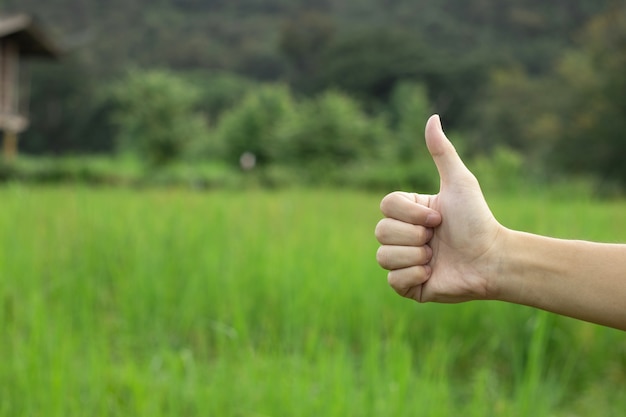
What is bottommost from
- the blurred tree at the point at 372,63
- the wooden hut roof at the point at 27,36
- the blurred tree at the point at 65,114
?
the blurred tree at the point at 65,114

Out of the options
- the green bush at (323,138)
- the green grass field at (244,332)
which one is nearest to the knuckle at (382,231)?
the green grass field at (244,332)

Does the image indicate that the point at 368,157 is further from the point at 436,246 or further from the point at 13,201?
the point at 436,246

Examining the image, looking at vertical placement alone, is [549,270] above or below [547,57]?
below

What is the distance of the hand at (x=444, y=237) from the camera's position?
1260 mm

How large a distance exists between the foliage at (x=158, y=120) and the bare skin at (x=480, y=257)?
17.6 metres

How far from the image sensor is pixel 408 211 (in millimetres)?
1255

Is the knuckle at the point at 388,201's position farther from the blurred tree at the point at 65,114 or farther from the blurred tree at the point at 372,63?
the blurred tree at the point at 372,63

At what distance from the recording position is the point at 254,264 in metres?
3.28

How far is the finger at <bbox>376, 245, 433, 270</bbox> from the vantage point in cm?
127

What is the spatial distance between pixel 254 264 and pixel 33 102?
27626mm

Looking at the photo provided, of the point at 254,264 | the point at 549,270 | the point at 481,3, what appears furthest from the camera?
the point at 481,3

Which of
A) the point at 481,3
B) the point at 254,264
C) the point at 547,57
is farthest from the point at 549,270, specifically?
the point at 481,3

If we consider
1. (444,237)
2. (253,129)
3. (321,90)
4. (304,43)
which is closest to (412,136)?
(253,129)

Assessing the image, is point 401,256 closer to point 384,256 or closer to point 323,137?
point 384,256
